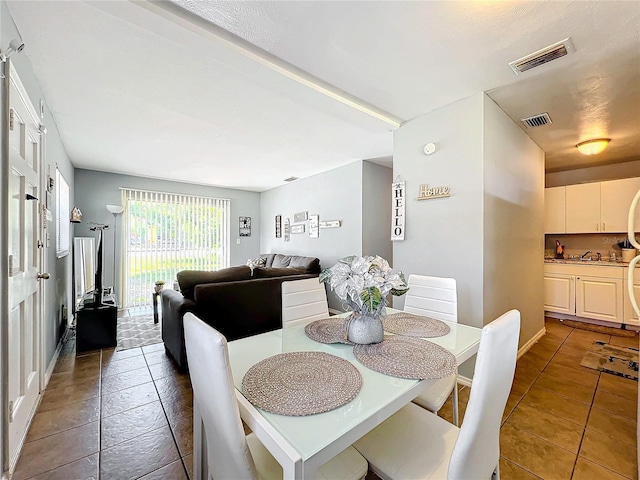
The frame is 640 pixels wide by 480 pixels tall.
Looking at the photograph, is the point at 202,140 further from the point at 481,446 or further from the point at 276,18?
the point at 481,446

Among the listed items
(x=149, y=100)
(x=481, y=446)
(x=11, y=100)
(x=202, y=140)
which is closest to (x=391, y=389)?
(x=481, y=446)

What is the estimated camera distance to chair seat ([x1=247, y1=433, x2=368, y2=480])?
92 centimetres

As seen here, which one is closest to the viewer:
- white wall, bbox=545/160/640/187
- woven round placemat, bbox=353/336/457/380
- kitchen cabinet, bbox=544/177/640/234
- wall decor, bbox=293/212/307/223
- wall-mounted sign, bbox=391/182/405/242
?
woven round placemat, bbox=353/336/457/380

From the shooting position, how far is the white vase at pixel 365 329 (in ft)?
4.42

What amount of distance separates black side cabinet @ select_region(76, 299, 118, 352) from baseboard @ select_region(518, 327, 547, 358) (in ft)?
14.4

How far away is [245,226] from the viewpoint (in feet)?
21.2

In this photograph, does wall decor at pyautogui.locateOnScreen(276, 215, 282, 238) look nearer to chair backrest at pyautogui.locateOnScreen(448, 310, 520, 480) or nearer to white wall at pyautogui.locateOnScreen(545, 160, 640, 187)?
white wall at pyautogui.locateOnScreen(545, 160, 640, 187)

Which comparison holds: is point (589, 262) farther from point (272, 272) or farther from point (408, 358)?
point (272, 272)

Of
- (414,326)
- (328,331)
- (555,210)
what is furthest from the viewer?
(555,210)

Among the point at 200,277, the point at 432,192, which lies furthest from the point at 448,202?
the point at 200,277

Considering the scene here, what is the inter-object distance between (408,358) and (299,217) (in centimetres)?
437

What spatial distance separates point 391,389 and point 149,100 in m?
2.81

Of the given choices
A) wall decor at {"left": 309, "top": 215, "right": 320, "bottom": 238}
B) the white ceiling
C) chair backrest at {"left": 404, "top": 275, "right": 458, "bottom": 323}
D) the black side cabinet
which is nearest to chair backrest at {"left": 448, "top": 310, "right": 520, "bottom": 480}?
chair backrest at {"left": 404, "top": 275, "right": 458, "bottom": 323}

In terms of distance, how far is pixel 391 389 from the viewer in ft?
3.19
